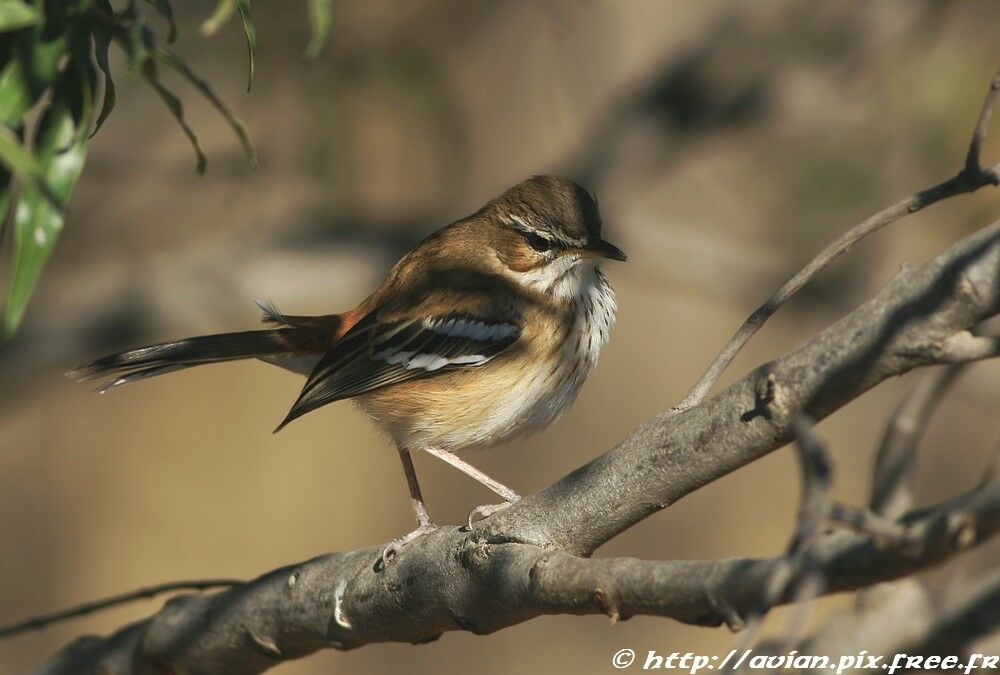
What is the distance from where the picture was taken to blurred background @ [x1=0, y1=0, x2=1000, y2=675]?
652 centimetres

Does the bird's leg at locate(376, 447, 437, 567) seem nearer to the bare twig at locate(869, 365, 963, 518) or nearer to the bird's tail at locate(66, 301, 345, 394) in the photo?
the bird's tail at locate(66, 301, 345, 394)

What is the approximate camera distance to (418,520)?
5.21m

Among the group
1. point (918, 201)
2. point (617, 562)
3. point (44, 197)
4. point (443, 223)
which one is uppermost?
point (443, 223)

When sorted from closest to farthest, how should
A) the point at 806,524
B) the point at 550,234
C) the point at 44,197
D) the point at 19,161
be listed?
1. the point at 806,524
2. the point at 19,161
3. the point at 44,197
4. the point at 550,234

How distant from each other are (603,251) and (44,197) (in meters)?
3.13

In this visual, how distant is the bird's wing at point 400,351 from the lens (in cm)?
515

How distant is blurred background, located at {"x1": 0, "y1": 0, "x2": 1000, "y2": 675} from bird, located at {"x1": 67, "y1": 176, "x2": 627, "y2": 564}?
0.78 meters

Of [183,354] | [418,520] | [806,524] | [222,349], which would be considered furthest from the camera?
[418,520]

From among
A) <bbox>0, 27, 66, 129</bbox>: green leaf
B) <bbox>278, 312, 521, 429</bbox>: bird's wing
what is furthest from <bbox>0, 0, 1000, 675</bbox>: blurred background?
<bbox>0, 27, 66, 129</bbox>: green leaf

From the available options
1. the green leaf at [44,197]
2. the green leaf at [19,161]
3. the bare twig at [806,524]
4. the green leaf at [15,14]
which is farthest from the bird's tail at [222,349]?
the bare twig at [806,524]

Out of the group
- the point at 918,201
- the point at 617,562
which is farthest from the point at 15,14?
the point at 918,201

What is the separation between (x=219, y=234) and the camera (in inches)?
298

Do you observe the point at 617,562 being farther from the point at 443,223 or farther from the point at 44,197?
the point at 443,223

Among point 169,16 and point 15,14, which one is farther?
point 169,16
